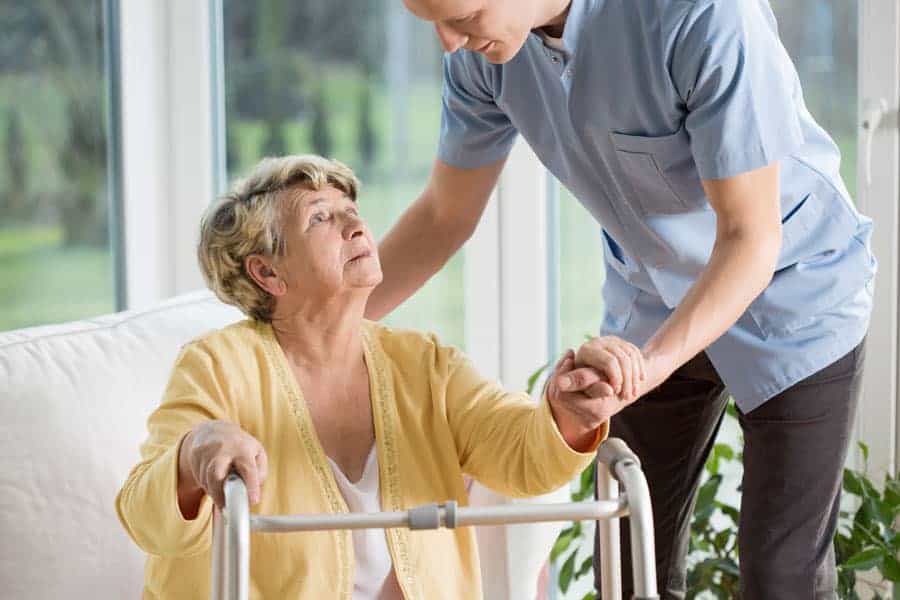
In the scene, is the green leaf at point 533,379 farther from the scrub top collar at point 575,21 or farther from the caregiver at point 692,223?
the scrub top collar at point 575,21

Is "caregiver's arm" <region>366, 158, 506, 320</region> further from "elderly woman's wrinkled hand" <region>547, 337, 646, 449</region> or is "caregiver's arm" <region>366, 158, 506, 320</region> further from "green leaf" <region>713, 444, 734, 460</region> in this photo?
"green leaf" <region>713, 444, 734, 460</region>

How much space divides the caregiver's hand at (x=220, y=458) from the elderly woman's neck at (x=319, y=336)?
1.03ft

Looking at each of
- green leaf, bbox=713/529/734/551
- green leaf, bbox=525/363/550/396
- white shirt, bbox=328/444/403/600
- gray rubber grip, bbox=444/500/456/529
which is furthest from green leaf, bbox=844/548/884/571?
gray rubber grip, bbox=444/500/456/529

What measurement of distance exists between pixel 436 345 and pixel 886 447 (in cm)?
116

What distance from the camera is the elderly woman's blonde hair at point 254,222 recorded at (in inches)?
68.4

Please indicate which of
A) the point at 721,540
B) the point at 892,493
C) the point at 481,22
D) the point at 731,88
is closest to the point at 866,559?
the point at 892,493

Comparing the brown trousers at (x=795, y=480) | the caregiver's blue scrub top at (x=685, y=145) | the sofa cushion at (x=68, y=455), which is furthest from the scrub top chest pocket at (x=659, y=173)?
the sofa cushion at (x=68, y=455)

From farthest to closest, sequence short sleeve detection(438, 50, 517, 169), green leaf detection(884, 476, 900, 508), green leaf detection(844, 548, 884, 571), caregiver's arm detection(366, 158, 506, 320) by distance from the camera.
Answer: green leaf detection(884, 476, 900, 508) < green leaf detection(844, 548, 884, 571) < caregiver's arm detection(366, 158, 506, 320) < short sleeve detection(438, 50, 517, 169)

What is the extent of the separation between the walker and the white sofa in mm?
497

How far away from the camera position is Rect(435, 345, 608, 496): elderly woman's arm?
63.3 inches

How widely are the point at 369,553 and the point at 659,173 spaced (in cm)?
63

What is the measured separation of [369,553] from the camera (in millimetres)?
1693

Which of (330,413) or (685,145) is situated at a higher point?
(685,145)

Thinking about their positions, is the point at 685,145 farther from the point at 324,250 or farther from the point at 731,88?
the point at 324,250
